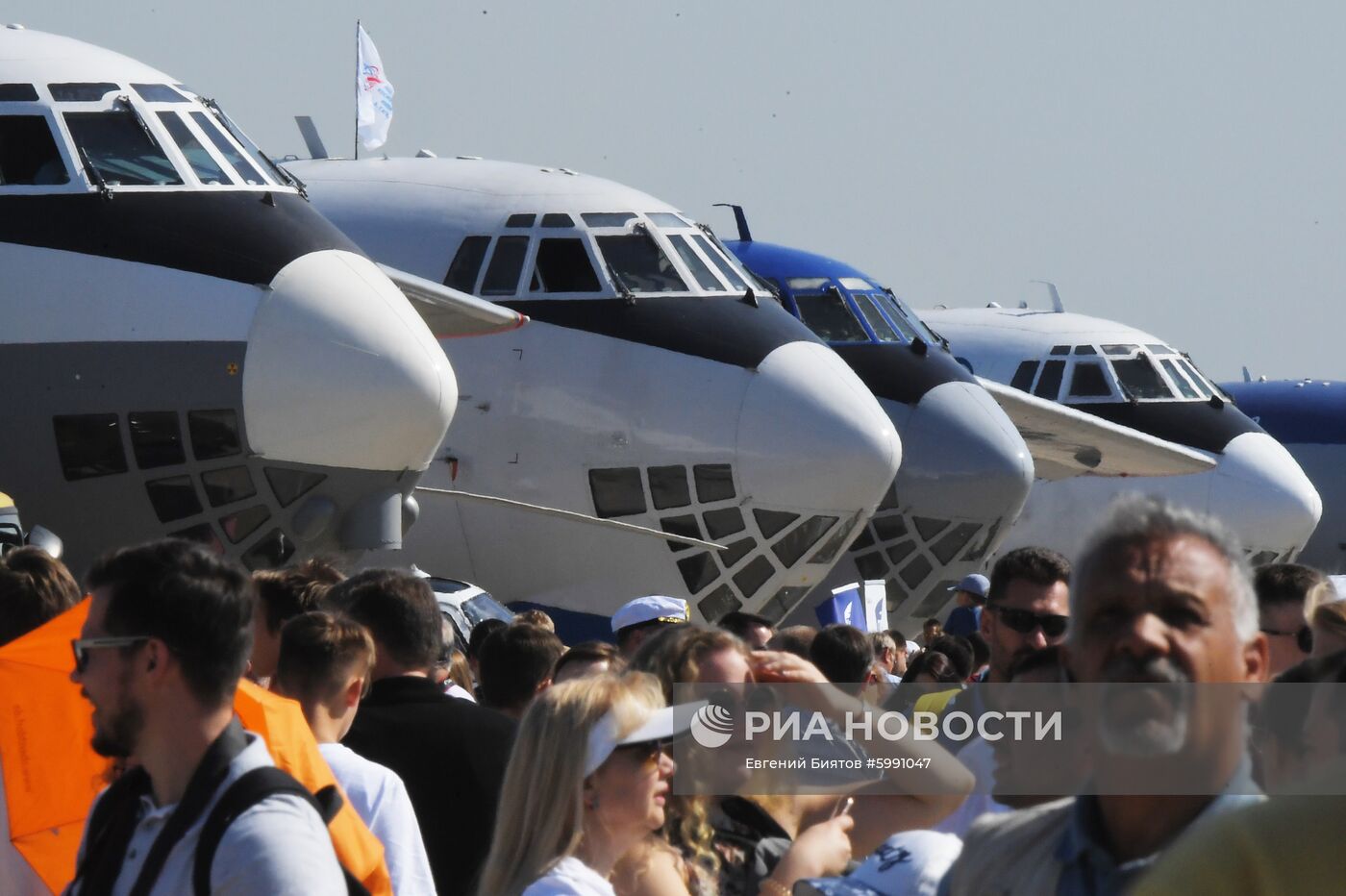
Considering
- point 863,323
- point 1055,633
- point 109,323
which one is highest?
point 1055,633

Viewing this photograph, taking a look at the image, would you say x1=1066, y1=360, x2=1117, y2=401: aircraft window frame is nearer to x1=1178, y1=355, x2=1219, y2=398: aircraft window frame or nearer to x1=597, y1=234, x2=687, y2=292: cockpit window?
x1=1178, y1=355, x2=1219, y2=398: aircraft window frame

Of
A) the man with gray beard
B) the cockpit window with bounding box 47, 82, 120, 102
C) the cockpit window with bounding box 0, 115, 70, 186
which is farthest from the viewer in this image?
the cockpit window with bounding box 47, 82, 120, 102

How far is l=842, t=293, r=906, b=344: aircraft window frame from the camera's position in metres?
19.7

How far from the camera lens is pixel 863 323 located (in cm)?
1984

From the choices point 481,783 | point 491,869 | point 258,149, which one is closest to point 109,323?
point 258,149

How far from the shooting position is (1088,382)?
25672 mm

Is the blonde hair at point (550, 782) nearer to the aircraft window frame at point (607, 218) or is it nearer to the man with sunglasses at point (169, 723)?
the man with sunglasses at point (169, 723)

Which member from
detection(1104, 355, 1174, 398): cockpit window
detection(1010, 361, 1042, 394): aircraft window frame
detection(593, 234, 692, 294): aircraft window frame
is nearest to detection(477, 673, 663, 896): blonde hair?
detection(593, 234, 692, 294): aircraft window frame

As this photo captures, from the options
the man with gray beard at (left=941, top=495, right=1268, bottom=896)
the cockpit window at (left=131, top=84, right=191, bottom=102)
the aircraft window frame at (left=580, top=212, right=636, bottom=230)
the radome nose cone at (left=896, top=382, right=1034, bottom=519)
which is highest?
the man with gray beard at (left=941, top=495, right=1268, bottom=896)

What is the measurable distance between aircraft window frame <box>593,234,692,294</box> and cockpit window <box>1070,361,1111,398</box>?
10.6 metres

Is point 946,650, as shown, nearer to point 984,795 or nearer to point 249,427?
point 249,427

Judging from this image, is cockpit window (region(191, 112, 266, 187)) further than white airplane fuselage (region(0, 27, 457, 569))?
Yes

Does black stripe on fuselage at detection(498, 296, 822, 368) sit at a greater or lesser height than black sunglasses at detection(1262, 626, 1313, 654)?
lesser

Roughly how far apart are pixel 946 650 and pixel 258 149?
19.7 ft
